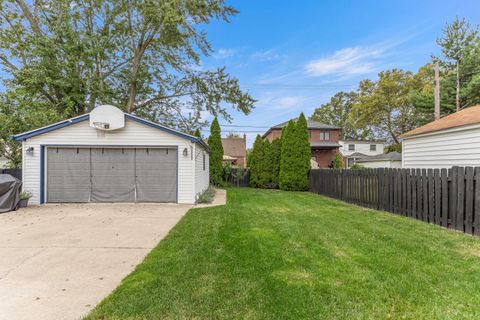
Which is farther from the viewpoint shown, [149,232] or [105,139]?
[105,139]

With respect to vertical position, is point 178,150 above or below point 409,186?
above

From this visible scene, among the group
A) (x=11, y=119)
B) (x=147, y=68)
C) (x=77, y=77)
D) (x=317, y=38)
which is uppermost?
(x=317, y=38)

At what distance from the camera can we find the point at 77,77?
44.0ft

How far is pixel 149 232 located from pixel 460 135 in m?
8.89

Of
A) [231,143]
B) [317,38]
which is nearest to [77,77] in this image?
[317,38]

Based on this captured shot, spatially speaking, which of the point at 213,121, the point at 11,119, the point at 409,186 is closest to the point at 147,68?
the point at 213,121

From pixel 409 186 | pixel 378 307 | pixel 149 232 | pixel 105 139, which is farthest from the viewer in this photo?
pixel 105 139

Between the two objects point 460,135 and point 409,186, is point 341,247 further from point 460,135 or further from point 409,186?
point 460,135

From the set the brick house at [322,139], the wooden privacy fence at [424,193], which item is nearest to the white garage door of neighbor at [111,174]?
the wooden privacy fence at [424,193]

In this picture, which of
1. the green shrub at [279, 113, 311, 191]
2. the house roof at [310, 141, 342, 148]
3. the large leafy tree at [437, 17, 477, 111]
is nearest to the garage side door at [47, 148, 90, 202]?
the green shrub at [279, 113, 311, 191]

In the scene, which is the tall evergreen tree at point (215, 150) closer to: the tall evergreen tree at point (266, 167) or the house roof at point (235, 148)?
the tall evergreen tree at point (266, 167)

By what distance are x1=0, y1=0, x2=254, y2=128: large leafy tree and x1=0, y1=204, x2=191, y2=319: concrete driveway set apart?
833cm

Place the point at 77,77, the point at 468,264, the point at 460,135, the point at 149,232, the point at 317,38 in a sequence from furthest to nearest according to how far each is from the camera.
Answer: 1. the point at 317,38
2. the point at 77,77
3. the point at 460,135
4. the point at 149,232
5. the point at 468,264

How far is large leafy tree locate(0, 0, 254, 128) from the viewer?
1278cm
